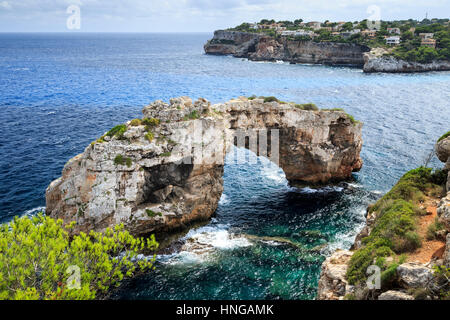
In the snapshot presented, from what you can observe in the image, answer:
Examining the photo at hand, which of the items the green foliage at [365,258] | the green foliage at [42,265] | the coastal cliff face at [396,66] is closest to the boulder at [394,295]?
the green foliage at [365,258]

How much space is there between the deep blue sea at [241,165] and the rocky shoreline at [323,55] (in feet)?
34.4

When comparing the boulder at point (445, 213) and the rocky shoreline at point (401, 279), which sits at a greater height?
the boulder at point (445, 213)

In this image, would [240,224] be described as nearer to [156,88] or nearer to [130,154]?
[130,154]

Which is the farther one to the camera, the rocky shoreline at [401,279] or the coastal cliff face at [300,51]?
the coastal cliff face at [300,51]

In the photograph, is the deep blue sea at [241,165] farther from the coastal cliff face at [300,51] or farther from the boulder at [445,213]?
the coastal cliff face at [300,51]

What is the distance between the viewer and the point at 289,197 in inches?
1732

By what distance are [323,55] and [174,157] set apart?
141 metres

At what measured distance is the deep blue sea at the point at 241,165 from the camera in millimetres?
29453

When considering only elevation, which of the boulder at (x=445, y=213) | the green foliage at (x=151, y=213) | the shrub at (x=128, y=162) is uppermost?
the shrub at (x=128, y=162)

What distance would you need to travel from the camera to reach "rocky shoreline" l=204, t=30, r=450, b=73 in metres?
128

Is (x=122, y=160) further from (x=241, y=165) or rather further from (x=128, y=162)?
(x=241, y=165)

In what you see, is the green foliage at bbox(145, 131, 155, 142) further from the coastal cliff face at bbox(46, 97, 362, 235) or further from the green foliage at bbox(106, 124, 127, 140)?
the green foliage at bbox(106, 124, 127, 140)

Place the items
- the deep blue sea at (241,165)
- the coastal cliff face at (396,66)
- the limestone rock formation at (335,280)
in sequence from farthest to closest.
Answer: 1. the coastal cliff face at (396,66)
2. the deep blue sea at (241,165)
3. the limestone rock formation at (335,280)
